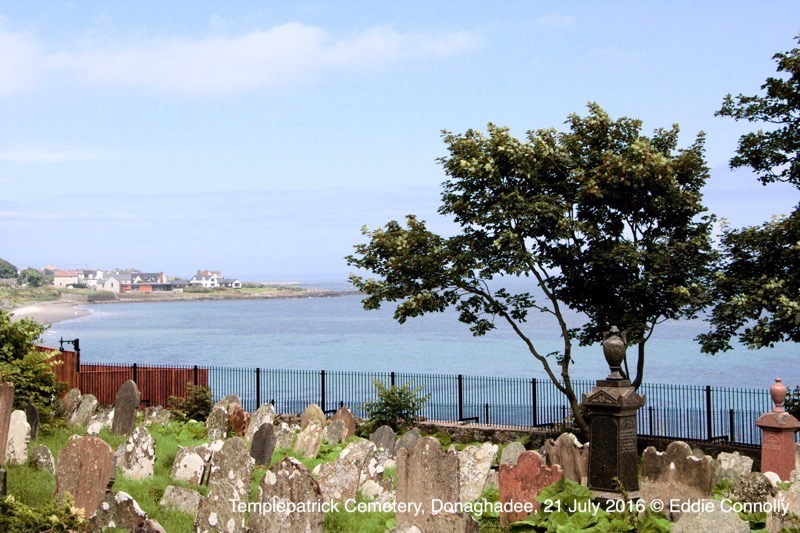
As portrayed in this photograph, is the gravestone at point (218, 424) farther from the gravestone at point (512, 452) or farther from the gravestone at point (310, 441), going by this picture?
the gravestone at point (512, 452)

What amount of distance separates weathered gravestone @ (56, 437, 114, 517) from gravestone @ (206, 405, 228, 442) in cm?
948

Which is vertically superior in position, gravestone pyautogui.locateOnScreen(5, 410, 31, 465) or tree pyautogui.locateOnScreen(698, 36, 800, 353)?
tree pyautogui.locateOnScreen(698, 36, 800, 353)

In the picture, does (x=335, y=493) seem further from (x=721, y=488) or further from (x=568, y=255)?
(x=568, y=255)

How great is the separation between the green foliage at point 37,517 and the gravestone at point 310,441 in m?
10.4

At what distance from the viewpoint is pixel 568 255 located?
22.8 m

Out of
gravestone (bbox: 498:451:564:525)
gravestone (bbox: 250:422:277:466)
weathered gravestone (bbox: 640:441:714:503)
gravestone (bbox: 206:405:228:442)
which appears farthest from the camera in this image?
gravestone (bbox: 206:405:228:442)

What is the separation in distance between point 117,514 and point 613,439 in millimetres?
6933

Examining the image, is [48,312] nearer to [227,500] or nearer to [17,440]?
[17,440]

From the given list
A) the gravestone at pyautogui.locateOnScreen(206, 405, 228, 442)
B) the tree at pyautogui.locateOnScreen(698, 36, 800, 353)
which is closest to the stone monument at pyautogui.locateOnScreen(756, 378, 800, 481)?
the tree at pyautogui.locateOnScreen(698, 36, 800, 353)

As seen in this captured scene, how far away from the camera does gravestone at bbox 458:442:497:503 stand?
1598 centimetres

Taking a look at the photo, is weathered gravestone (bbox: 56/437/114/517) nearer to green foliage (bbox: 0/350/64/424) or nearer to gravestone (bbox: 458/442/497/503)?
gravestone (bbox: 458/442/497/503)

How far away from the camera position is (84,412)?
81.1 feet

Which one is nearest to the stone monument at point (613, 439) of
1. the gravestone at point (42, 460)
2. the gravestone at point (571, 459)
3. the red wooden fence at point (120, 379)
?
the gravestone at point (571, 459)

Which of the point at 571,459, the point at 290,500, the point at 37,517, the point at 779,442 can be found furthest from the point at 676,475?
the point at 37,517
